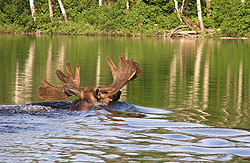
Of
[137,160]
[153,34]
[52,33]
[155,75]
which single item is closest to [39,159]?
[137,160]

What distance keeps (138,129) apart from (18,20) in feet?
182

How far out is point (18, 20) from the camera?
203ft

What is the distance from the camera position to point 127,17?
6081 centimetres

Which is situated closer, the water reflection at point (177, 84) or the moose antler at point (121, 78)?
the moose antler at point (121, 78)

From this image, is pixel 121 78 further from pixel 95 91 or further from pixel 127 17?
pixel 127 17

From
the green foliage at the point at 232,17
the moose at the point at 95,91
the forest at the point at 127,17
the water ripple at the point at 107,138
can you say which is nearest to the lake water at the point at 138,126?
the water ripple at the point at 107,138

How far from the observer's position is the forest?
56469 mm

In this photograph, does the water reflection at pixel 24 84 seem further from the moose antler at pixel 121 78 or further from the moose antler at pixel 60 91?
the moose antler at pixel 121 78

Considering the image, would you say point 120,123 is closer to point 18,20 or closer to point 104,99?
point 104,99

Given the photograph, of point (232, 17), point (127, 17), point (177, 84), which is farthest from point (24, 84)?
point (127, 17)

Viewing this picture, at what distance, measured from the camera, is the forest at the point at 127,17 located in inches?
2223

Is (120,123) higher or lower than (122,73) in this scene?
lower

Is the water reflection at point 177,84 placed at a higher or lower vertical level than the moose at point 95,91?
lower

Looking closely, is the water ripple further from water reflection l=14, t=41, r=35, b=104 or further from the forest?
the forest
